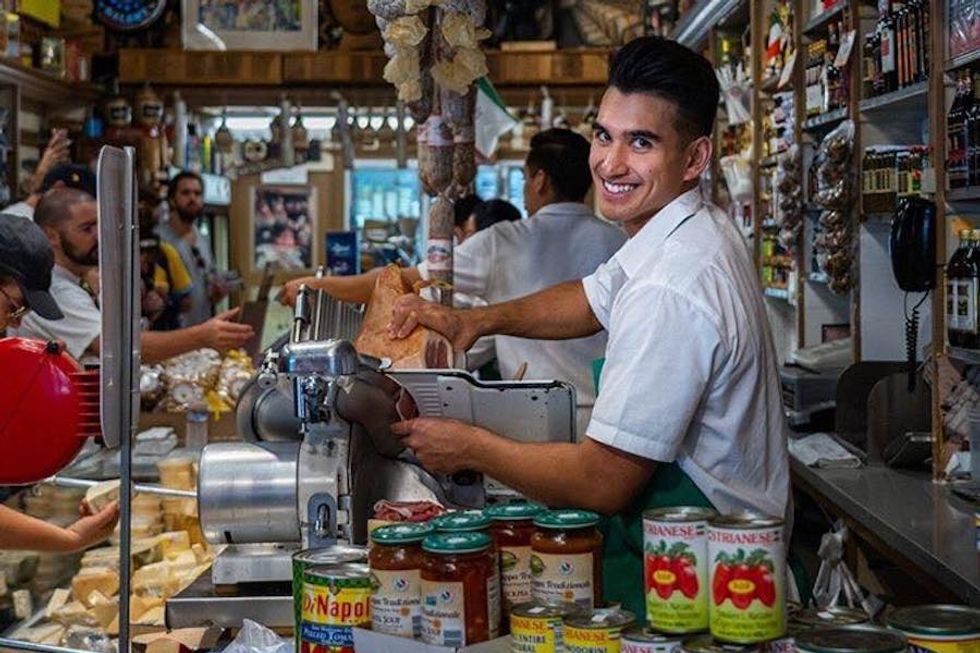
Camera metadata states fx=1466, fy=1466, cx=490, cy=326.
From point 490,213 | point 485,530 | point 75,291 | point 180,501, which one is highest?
point 490,213

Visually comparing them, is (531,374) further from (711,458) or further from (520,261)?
(711,458)

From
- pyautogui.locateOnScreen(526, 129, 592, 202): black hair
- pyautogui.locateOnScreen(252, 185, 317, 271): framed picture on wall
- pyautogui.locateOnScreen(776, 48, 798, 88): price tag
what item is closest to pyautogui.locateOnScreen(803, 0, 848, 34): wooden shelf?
pyautogui.locateOnScreen(776, 48, 798, 88): price tag

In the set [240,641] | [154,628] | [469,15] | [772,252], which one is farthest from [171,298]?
[240,641]

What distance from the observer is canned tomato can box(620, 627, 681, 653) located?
1632 millimetres

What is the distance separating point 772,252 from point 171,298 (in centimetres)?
355

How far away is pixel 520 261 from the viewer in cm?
468

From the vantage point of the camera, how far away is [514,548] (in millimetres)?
1965

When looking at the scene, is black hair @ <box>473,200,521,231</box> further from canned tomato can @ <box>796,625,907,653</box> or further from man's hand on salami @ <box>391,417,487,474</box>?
canned tomato can @ <box>796,625,907,653</box>

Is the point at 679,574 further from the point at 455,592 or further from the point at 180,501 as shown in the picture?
the point at 180,501

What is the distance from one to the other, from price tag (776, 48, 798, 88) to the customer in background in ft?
11.4

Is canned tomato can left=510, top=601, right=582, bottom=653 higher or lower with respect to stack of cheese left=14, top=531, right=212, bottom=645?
higher

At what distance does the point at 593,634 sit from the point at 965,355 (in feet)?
7.75

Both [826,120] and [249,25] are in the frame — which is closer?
[826,120]

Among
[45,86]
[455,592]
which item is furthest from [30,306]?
[45,86]
